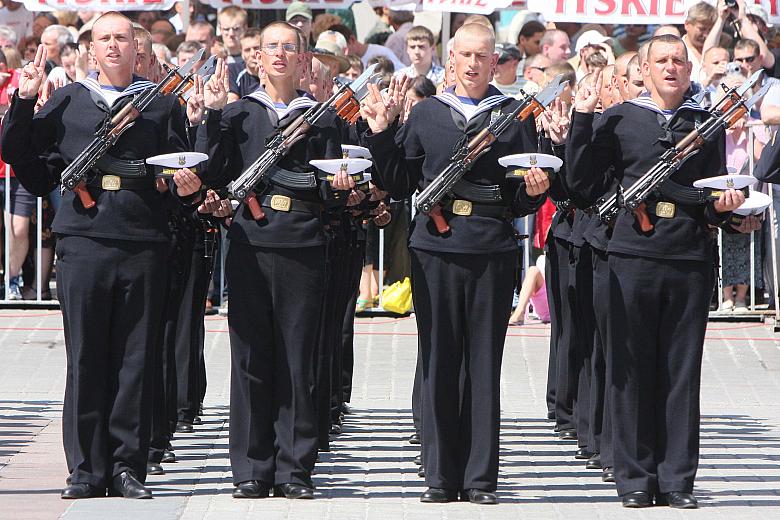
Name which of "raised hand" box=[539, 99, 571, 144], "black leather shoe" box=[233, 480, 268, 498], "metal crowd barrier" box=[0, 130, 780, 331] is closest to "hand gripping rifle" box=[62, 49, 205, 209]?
"black leather shoe" box=[233, 480, 268, 498]

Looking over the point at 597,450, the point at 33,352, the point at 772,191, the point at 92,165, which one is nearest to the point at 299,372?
the point at 92,165

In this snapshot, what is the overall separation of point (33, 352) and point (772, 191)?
21.1ft

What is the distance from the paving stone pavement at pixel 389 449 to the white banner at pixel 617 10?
10.3ft

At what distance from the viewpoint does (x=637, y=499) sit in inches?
308

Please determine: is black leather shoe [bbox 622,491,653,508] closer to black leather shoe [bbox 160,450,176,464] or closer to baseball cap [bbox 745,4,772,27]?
black leather shoe [bbox 160,450,176,464]

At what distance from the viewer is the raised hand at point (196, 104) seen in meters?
8.15

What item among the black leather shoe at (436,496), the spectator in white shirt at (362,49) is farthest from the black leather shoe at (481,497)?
the spectator in white shirt at (362,49)

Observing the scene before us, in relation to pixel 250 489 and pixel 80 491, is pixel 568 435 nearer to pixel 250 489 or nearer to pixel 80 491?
pixel 250 489

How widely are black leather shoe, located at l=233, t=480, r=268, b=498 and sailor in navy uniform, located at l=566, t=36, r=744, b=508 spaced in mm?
1735

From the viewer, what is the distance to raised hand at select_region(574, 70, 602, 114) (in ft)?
25.8

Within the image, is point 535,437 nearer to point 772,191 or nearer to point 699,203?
point 699,203

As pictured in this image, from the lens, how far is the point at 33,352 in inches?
504

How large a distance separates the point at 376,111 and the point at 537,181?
0.86m

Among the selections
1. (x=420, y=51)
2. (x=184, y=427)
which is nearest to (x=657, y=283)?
(x=184, y=427)
